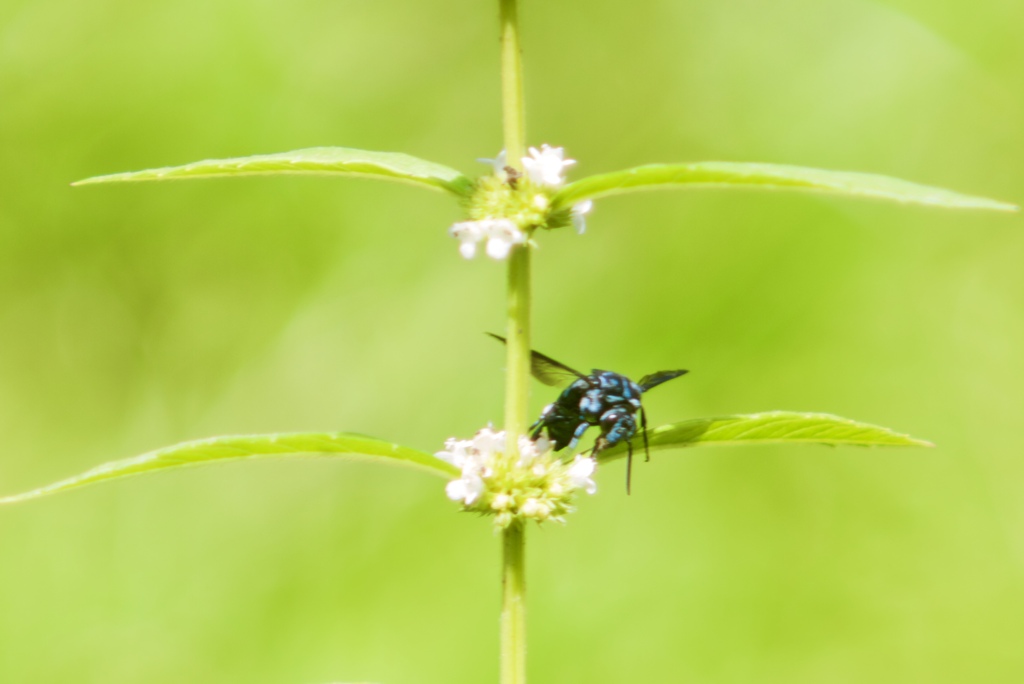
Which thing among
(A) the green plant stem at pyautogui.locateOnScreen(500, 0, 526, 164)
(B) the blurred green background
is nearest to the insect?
(A) the green plant stem at pyautogui.locateOnScreen(500, 0, 526, 164)

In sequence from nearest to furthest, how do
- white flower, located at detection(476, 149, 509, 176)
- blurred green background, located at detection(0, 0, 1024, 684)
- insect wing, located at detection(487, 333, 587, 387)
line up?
white flower, located at detection(476, 149, 509, 176) → insect wing, located at detection(487, 333, 587, 387) → blurred green background, located at detection(0, 0, 1024, 684)

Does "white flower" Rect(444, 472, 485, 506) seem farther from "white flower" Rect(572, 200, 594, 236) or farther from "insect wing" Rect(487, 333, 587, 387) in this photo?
"insect wing" Rect(487, 333, 587, 387)

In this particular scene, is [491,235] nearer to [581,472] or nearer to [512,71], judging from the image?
[512,71]

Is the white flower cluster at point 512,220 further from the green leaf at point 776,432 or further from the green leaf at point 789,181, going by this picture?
the green leaf at point 776,432

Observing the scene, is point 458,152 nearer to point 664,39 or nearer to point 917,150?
point 664,39

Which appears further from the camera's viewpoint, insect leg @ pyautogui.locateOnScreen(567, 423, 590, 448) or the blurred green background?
the blurred green background
